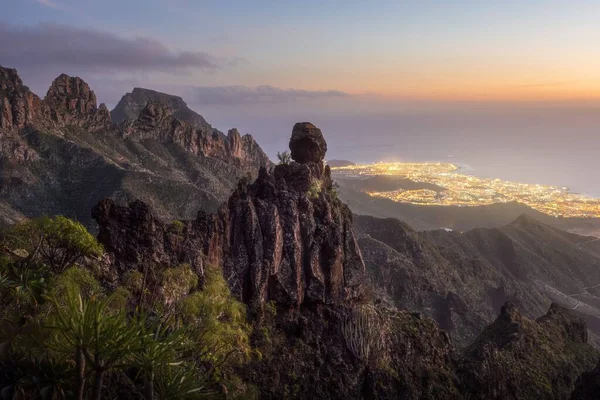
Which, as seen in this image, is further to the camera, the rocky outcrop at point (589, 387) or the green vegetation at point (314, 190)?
the green vegetation at point (314, 190)

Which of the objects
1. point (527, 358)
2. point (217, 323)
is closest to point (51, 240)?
point (217, 323)

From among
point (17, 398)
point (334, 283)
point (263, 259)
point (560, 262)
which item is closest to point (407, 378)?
point (334, 283)

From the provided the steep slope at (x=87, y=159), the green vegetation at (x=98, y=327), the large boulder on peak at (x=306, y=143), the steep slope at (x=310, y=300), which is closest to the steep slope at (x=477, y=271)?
the steep slope at (x=310, y=300)

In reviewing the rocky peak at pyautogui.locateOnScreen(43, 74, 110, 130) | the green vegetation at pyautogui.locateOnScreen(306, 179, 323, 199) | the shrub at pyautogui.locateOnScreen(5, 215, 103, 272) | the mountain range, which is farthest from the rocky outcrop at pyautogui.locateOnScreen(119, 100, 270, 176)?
the shrub at pyautogui.locateOnScreen(5, 215, 103, 272)

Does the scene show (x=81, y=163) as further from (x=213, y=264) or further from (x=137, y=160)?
(x=213, y=264)

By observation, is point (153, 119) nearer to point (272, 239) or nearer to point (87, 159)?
point (87, 159)

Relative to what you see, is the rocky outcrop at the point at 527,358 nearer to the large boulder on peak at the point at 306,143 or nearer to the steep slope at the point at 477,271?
the steep slope at the point at 477,271
